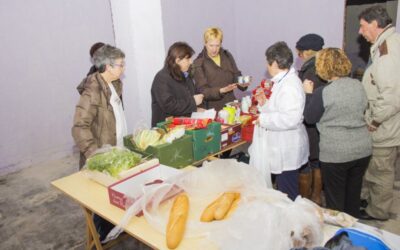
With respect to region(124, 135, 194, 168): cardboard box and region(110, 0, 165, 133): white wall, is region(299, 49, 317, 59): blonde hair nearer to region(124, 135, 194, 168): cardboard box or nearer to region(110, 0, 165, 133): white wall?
region(124, 135, 194, 168): cardboard box

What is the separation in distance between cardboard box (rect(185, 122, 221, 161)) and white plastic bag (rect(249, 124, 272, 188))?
296mm

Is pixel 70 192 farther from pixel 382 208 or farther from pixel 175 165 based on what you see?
pixel 382 208

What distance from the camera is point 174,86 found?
3.04 metres

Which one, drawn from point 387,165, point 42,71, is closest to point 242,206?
point 387,165

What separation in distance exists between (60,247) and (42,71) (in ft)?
8.69

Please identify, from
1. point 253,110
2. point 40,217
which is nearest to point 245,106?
point 253,110

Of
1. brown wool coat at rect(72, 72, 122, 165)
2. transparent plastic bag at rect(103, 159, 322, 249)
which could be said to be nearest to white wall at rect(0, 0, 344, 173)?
brown wool coat at rect(72, 72, 122, 165)

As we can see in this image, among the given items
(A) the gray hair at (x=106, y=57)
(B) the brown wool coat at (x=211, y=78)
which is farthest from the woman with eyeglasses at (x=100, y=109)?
(B) the brown wool coat at (x=211, y=78)

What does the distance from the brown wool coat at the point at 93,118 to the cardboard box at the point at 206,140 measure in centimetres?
60

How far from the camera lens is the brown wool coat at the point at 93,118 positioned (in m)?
2.40

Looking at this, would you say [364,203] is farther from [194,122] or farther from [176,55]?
[176,55]

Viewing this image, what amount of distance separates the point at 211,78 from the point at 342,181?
1.71 meters

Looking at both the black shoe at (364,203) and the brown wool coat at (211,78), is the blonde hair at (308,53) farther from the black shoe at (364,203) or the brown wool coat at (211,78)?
the black shoe at (364,203)

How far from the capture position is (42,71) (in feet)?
15.1
